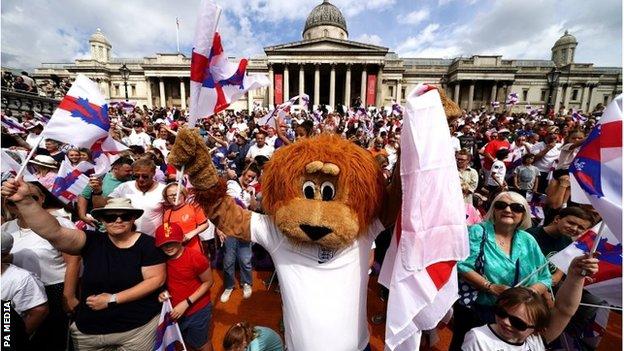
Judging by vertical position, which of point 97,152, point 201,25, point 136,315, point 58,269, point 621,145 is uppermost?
point 201,25

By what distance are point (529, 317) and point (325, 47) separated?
38.2 m

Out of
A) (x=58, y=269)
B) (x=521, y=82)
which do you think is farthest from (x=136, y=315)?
(x=521, y=82)

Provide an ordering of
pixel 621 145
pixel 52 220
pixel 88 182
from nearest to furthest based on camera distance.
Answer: pixel 621 145 → pixel 52 220 → pixel 88 182

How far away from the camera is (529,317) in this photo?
161 cm

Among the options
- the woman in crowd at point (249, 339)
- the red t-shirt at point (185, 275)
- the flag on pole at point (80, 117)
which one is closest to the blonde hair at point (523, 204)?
the woman in crowd at point (249, 339)

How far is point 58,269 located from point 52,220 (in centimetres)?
83

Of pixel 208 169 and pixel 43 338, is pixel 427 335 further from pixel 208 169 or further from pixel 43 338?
pixel 43 338

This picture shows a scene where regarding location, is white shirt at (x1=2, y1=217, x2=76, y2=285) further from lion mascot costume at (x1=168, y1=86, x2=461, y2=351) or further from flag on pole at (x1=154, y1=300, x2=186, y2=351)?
lion mascot costume at (x1=168, y1=86, x2=461, y2=351)

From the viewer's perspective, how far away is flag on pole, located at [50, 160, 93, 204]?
312cm

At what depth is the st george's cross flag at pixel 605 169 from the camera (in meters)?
1.32

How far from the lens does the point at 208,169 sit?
1.59 meters

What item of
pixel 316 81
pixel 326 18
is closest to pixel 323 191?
pixel 316 81

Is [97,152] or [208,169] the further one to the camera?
[97,152]

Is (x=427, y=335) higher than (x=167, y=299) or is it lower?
lower
